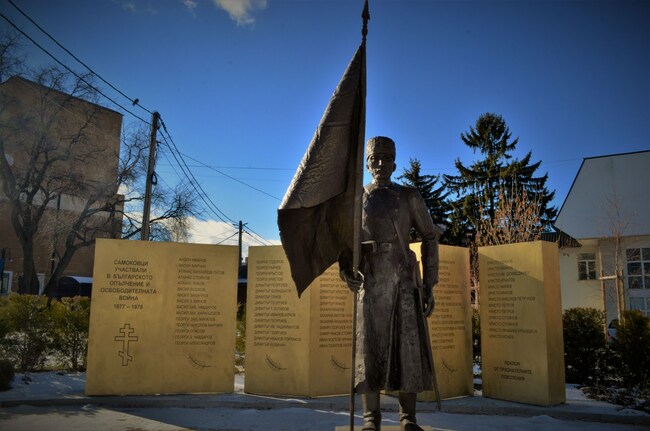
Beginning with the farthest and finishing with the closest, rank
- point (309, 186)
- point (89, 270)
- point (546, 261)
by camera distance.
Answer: point (89, 270) → point (546, 261) → point (309, 186)

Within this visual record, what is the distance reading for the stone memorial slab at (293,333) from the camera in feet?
26.8

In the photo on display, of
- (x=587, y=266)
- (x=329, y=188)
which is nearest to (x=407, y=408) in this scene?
(x=329, y=188)

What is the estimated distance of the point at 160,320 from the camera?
26.9 feet

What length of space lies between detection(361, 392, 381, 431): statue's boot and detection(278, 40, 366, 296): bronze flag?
100 centimetres

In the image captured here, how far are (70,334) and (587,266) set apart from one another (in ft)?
Result: 80.9

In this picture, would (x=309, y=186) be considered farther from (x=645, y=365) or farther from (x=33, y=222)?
(x=33, y=222)

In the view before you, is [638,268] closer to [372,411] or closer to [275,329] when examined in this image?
[275,329]

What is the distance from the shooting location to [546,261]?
302 inches

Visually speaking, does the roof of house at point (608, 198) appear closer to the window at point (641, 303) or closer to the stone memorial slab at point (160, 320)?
the window at point (641, 303)

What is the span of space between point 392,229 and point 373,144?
785 mm

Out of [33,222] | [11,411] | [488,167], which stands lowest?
[11,411]

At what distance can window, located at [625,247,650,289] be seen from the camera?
21.9 metres

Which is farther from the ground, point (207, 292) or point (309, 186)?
point (309, 186)

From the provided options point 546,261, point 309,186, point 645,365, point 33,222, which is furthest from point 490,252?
point 33,222
